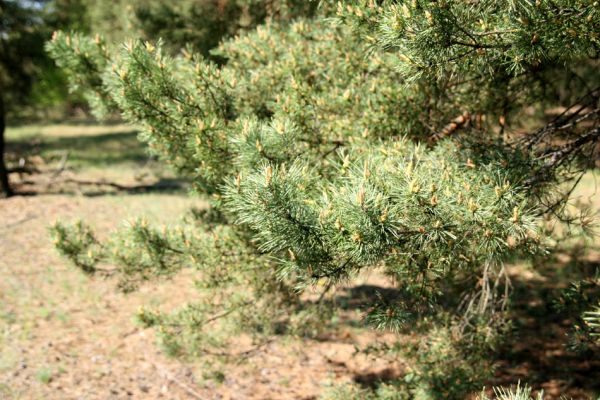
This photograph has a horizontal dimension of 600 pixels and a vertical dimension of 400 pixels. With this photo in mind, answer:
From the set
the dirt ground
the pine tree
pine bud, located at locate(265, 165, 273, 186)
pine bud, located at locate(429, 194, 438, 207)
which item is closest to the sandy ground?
the dirt ground

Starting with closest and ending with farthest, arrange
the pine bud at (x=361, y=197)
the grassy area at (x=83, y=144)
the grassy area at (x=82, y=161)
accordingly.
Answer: the pine bud at (x=361, y=197)
the grassy area at (x=82, y=161)
the grassy area at (x=83, y=144)

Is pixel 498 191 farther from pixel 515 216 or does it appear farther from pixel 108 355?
pixel 108 355

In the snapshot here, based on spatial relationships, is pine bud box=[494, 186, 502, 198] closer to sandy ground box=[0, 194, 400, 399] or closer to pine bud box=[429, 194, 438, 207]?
pine bud box=[429, 194, 438, 207]

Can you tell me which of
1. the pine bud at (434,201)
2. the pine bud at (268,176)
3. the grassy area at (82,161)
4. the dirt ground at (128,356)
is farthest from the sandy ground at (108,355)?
the grassy area at (82,161)

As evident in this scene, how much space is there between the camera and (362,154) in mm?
2781

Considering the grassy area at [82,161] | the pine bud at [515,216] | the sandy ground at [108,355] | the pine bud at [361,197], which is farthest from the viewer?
the grassy area at [82,161]

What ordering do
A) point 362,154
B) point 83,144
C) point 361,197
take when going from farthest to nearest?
1. point 83,144
2. point 362,154
3. point 361,197

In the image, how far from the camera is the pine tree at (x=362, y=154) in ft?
6.61

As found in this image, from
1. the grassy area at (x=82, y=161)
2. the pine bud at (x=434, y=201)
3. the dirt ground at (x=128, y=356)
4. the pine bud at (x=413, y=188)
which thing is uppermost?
the pine bud at (x=413, y=188)

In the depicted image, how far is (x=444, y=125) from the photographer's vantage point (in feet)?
11.3

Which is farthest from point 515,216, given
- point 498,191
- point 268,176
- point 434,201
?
point 268,176

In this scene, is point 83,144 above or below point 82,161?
above

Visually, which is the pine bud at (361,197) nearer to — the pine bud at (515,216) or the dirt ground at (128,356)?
the pine bud at (515,216)

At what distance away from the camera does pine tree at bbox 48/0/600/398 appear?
202 centimetres
